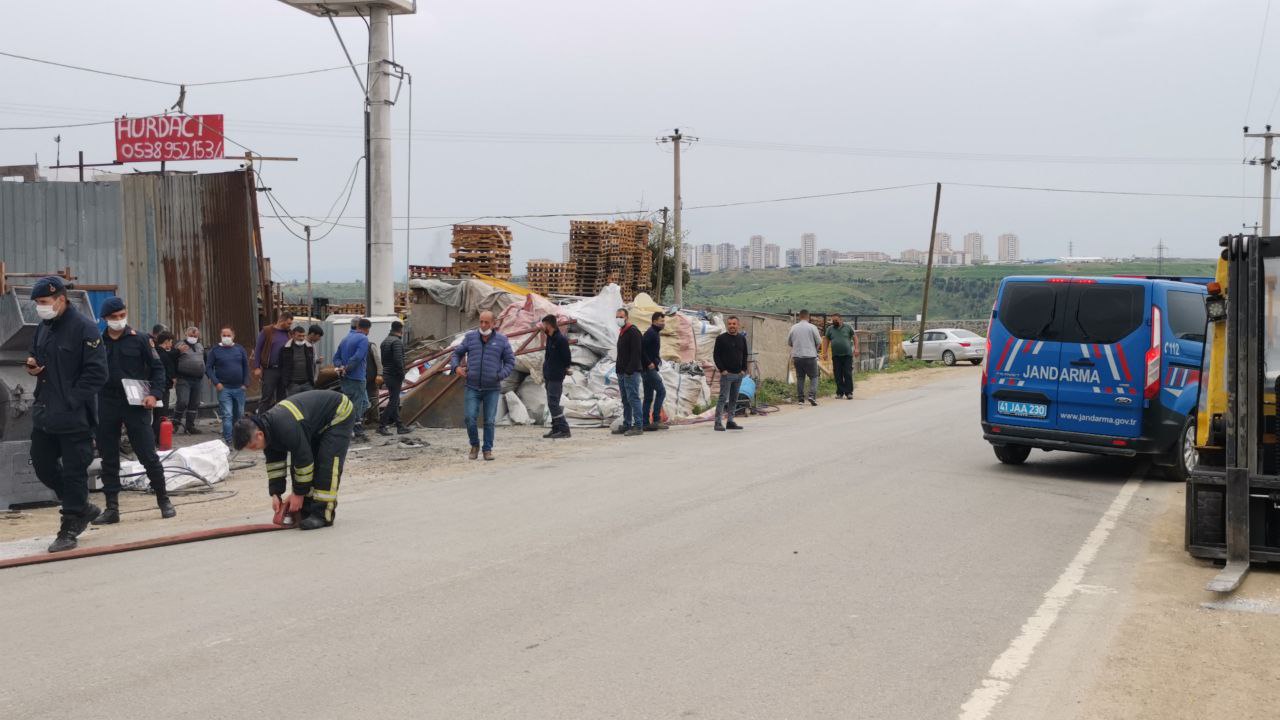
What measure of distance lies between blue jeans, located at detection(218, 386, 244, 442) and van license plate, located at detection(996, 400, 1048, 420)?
Answer: 10.2 m

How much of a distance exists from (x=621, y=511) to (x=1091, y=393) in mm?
5646

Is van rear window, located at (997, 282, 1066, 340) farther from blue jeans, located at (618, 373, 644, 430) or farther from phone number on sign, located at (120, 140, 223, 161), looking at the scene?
phone number on sign, located at (120, 140, 223, 161)

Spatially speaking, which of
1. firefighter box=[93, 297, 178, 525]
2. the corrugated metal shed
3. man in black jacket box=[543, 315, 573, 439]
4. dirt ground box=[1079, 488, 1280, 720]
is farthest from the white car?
firefighter box=[93, 297, 178, 525]

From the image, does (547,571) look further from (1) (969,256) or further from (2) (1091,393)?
(1) (969,256)

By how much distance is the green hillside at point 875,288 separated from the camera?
3428 inches

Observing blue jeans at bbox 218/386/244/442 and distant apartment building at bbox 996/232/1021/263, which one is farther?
distant apartment building at bbox 996/232/1021/263

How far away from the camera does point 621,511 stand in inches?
380

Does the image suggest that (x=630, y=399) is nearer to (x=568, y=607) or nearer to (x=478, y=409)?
(x=478, y=409)

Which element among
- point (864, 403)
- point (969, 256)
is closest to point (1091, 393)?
point (864, 403)

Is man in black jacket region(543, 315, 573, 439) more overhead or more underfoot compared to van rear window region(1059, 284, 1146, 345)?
more underfoot

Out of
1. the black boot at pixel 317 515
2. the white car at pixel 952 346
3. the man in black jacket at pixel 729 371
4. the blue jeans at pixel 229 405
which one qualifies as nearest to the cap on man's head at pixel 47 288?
the black boot at pixel 317 515

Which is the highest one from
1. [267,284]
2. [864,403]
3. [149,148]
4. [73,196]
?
[149,148]

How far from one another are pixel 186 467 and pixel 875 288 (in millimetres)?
92783

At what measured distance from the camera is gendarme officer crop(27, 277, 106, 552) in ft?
27.7
